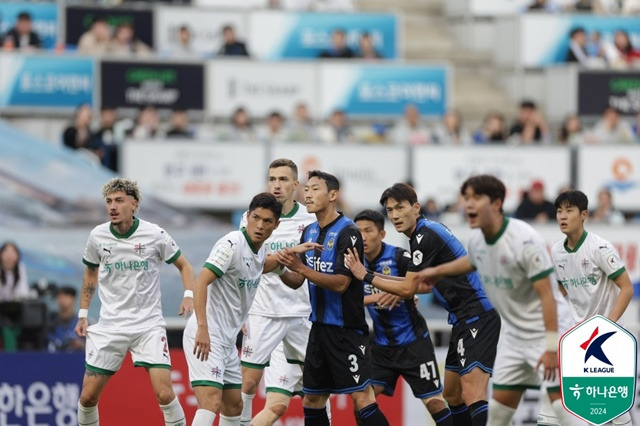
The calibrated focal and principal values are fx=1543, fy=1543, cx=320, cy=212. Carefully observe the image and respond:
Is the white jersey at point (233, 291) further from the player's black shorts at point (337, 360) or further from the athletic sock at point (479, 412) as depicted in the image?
the athletic sock at point (479, 412)

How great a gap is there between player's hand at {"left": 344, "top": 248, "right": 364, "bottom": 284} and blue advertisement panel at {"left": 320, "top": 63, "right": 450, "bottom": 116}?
43.3 feet

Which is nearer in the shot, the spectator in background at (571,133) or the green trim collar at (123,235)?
the green trim collar at (123,235)

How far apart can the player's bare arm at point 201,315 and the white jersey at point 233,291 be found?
1.11 ft

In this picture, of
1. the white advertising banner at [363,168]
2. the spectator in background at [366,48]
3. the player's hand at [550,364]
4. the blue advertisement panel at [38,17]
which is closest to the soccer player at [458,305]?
the player's hand at [550,364]

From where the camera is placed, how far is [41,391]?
1684 centimetres

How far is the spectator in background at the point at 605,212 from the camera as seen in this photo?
2275 centimetres

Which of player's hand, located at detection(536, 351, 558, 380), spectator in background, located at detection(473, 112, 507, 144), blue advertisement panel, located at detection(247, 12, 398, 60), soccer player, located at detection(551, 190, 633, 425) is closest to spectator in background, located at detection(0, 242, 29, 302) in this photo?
soccer player, located at detection(551, 190, 633, 425)

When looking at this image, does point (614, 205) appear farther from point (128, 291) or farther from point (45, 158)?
point (128, 291)

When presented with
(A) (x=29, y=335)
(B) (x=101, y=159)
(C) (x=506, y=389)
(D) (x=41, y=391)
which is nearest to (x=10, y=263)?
(A) (x=29, y=335)

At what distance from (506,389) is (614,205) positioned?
1194 cm

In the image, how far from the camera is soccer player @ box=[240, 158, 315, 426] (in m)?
14.0

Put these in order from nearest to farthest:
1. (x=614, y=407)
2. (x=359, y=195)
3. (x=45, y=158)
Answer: (x=614, y=407), (x=45, y=158), (x=359, y=195)

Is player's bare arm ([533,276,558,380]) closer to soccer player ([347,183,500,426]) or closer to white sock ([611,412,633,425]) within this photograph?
soccer player ([347,183,500,426])

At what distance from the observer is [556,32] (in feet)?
90.3
